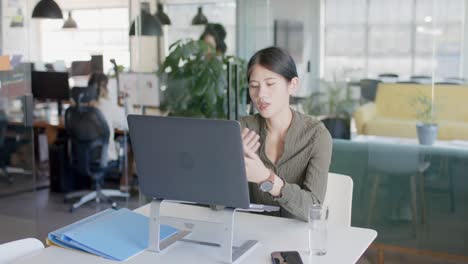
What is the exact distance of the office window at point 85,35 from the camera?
6.34 m

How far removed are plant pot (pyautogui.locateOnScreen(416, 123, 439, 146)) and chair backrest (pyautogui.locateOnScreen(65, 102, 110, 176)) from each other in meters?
3.00

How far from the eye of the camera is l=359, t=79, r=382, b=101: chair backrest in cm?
445

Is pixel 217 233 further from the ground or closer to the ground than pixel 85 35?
closer to the ground

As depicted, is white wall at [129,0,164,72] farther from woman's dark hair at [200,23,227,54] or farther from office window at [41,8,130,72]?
office window at [41,8,130,72]

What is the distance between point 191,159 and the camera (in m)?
1.96

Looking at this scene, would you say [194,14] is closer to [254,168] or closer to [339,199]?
[339,199]

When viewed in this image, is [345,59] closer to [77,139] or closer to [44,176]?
[77,139]

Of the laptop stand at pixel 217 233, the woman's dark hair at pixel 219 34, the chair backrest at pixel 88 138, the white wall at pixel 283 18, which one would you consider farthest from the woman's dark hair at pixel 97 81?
the laptop stand at pixel 217 233

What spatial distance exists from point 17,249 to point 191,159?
0.72 metres

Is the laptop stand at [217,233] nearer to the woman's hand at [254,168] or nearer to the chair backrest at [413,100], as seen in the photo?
the woman's hand at [254,168]

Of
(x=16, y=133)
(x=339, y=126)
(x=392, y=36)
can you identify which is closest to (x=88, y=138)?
(x=16, y=133)

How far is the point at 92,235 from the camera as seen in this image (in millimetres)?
2131

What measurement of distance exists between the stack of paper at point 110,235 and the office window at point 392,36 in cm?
256

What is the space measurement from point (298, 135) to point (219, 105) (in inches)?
94.1
